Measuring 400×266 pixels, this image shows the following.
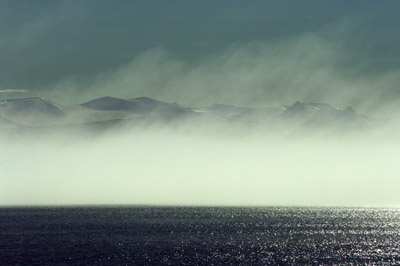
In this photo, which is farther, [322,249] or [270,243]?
[270,243]

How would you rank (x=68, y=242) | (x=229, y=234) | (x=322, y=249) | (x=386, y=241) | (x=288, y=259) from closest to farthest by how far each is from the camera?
(x=288, y=259), (x=322, y=249), (x=68, y=242), (x=386, y=241), (x=229, y=234)

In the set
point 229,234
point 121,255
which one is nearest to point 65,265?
A: point 121,255

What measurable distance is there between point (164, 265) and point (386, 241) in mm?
88417

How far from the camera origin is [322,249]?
486 ft

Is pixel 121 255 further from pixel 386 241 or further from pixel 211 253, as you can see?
pixel 386 241

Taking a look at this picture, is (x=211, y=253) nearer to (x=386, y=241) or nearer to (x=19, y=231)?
(x=386, y=241)

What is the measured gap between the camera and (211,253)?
137125 millimetres

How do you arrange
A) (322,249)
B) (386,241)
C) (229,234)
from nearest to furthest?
(322,249) → (386,241) → (229,234)

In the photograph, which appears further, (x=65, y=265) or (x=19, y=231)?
(x=19, y=231)

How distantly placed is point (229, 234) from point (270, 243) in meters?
28.7

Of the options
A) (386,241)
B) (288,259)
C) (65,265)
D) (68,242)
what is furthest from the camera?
(386,241)

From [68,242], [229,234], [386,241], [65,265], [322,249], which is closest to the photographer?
[65,265]

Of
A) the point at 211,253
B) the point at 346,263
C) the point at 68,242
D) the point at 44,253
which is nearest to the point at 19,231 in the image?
the point at 68,242

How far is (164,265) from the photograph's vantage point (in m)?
119
